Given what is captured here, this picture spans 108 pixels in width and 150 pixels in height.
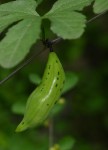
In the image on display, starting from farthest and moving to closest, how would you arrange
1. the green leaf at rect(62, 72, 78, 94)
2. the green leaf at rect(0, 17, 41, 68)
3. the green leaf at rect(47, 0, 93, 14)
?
1. the green leaf at rect(62, 72, 78, 94)
2. the green leaf at rect(47, 0, 93, 14)
3. the green leaf at rect(0, 17, 41, 68)

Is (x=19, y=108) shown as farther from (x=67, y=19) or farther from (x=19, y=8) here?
(x=67, y=19)

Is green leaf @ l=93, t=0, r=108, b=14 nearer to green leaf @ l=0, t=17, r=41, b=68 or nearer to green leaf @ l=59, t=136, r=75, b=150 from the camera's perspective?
green leaf @ l=0, t=17, r=41, b=68

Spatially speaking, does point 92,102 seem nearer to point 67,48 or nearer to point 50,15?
point 67,48

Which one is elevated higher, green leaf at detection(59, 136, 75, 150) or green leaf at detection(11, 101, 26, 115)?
green leaf at detection(11, 101, 26, 115)

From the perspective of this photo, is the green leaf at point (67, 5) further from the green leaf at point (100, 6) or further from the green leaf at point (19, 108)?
the green leaf at point (19, 108)

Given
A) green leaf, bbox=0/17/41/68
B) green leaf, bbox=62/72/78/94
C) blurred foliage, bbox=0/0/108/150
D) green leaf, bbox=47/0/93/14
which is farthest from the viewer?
blurred foliage, bbox=0/0/108/150

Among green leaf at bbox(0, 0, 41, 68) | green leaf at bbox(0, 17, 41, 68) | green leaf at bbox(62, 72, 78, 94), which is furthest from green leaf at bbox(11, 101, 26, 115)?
green leaf at bbox(0, 17, 41, 68)

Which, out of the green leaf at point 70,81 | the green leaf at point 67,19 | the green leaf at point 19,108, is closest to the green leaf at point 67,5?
the green leaf at point 67,19
